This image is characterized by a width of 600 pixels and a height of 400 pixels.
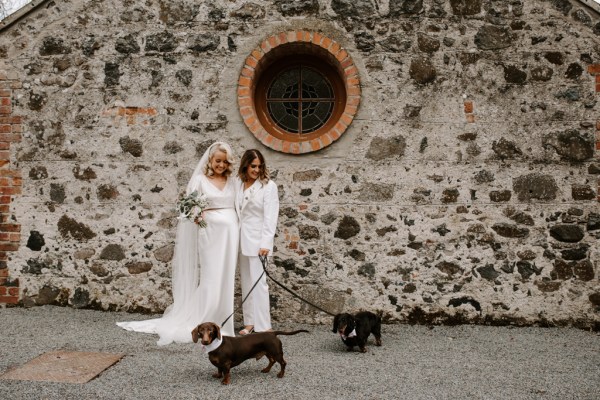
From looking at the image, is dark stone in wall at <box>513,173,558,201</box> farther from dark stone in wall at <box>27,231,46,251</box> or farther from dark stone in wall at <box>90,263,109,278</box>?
dark stone in wall at <box>27,231,46,251</box>

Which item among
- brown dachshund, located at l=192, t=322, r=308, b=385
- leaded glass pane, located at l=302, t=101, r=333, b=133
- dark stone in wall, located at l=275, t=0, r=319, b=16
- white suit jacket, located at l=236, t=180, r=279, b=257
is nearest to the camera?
brown dachshund, located at l=192, t=322, r=308, b=385

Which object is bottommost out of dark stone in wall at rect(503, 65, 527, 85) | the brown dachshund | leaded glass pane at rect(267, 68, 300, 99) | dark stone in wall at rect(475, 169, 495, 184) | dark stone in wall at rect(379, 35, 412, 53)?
the brown dachshund

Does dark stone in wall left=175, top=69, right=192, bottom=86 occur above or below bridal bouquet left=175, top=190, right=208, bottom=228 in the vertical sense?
above

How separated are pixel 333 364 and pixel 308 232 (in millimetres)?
1764

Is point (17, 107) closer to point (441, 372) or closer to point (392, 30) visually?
point (392, 30)

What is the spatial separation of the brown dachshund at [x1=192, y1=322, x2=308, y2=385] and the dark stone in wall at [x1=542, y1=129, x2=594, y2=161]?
3.78 metres

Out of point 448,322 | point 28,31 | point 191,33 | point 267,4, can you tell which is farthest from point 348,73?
point 28,31

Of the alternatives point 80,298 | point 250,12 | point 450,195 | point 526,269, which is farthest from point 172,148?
point 526,269

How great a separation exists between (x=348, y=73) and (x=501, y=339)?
320 cm

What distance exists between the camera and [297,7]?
19.7 feet

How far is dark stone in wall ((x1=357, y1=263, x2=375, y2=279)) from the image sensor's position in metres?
5.91

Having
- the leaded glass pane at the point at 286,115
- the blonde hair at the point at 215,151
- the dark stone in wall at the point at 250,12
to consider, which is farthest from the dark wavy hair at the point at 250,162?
the dark stone in wall at the point at 250,12

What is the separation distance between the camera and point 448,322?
Result: 19.2 ft

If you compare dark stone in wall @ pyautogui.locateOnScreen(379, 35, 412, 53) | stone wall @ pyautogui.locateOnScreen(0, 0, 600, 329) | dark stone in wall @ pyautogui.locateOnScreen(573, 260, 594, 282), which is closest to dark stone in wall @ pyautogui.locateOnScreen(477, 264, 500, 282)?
stone wall @ pyautogui.locateOnScreen(0, 0, 600, 329)
